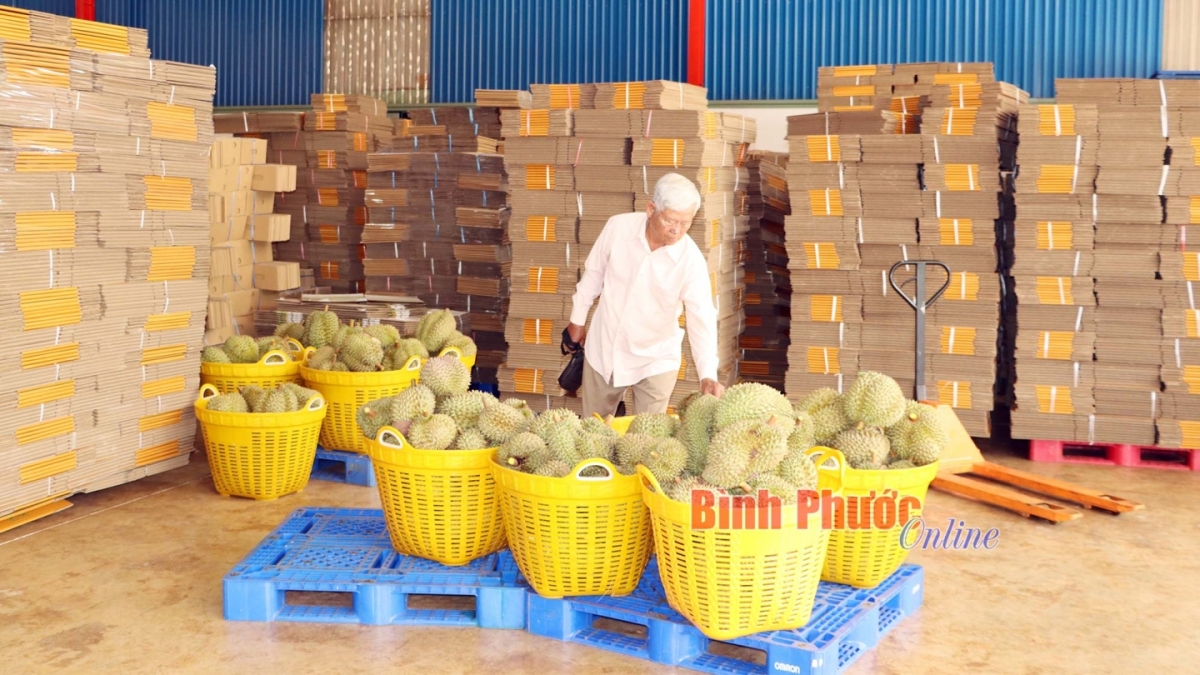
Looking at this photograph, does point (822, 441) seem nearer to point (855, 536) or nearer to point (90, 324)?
point (855, 536)

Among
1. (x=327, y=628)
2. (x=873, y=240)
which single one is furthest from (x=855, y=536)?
(x=873, y=240)

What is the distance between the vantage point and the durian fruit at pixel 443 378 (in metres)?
5.04

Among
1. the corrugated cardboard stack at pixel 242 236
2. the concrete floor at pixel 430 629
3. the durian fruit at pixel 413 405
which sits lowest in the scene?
the concrete floor at pixel 430 629

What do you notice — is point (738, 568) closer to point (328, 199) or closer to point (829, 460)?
point (829, 460)

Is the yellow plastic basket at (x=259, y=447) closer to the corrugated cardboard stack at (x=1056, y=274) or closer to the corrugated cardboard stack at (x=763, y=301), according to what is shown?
the corrugated cardboard stack at (x=763, y=301)

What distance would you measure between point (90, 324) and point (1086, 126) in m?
6.11

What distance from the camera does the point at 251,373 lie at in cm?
687

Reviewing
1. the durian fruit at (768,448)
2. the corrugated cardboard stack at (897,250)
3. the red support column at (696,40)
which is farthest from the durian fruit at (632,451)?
the red support column at (696,40)

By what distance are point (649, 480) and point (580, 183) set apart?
4282 millimetres

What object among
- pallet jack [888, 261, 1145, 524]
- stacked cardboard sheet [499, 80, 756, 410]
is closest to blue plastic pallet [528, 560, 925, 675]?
pallet jack [888, 261, 1145, 524]

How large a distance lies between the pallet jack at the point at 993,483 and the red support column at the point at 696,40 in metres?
8.20

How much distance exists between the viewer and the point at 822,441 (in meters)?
4.61

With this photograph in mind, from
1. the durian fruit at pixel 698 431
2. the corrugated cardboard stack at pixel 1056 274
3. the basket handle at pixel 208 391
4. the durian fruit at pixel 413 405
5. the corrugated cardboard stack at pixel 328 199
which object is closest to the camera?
the durian fruit at pixel 698 431

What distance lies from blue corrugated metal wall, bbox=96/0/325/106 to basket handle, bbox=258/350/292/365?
11.0 m
